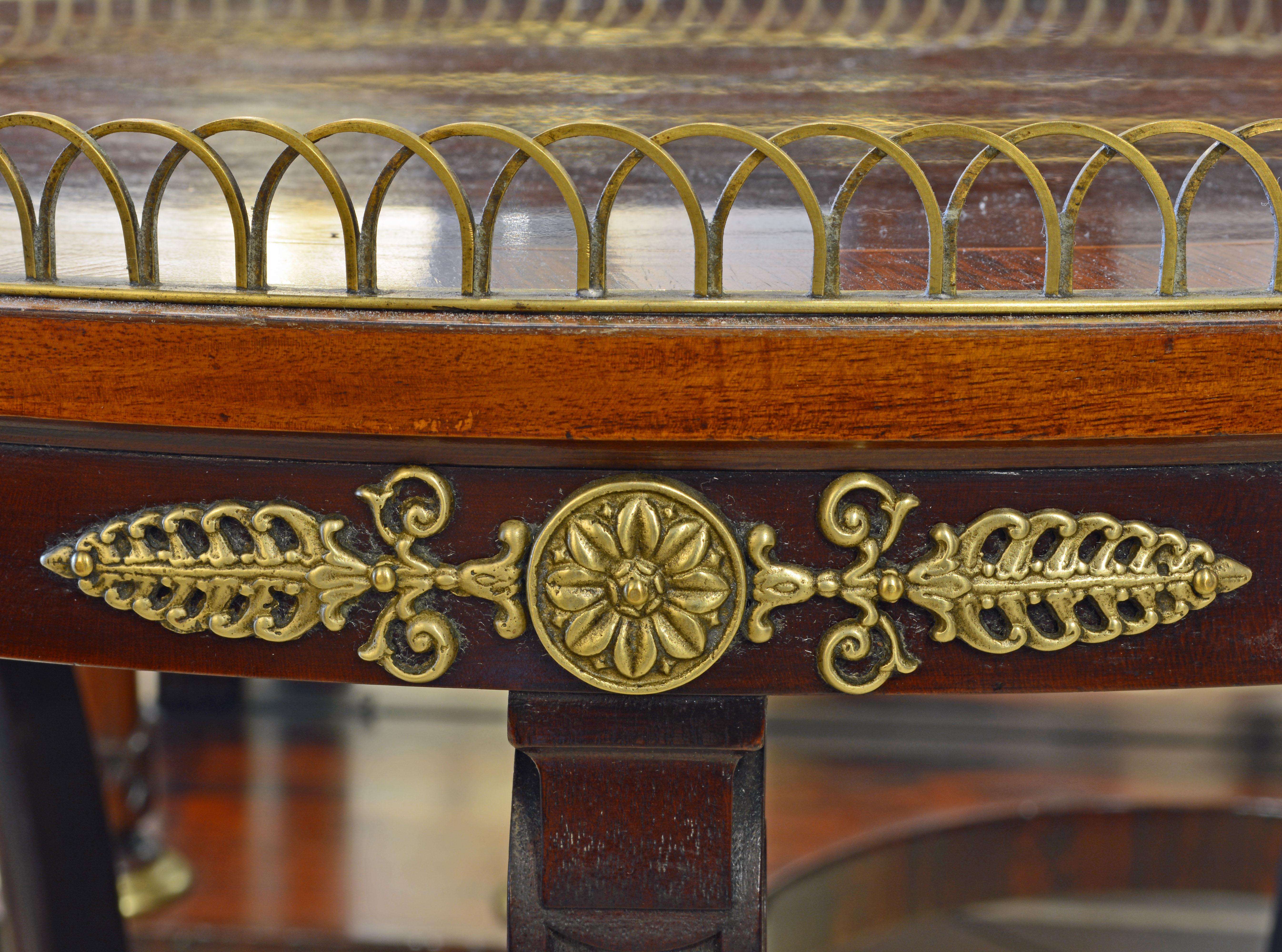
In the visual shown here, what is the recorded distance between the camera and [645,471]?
0.32 meters

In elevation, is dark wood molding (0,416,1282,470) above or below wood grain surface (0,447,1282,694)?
above

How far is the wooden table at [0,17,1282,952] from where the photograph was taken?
30 cm

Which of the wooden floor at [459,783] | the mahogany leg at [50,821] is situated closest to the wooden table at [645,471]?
the mahogany leg at [50,821]

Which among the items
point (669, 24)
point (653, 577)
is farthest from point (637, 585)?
point (669, 24)

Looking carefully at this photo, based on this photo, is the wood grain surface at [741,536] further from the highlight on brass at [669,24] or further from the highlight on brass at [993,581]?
the highlight on brass at [669,24]

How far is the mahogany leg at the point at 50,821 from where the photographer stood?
542 millimetres

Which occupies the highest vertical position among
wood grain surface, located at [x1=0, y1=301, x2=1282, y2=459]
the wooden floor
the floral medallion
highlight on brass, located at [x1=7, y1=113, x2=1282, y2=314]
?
highlight on brass, located at [x1=7, y1=113, x2=1282, y2=314]

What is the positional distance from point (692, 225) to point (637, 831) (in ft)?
0.55

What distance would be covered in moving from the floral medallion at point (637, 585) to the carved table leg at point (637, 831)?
0.08 feet

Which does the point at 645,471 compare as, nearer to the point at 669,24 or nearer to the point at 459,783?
the point at 669,24

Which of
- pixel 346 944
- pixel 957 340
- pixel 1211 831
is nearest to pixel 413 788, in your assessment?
pixel 346 944

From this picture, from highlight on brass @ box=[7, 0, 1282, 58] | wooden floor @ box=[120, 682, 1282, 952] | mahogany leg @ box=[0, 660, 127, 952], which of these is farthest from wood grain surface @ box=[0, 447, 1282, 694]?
wooden floor @ box=[120, 682, 1282, 952]

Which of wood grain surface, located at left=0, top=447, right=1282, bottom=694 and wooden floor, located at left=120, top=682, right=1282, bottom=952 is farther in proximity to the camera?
wooden floor, located at left=120, top=682, right=1282, bottom=952

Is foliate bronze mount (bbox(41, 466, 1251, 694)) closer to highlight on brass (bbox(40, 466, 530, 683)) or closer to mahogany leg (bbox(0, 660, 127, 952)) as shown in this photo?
highlight on brass (bbox(40, 466, 530, 683))
